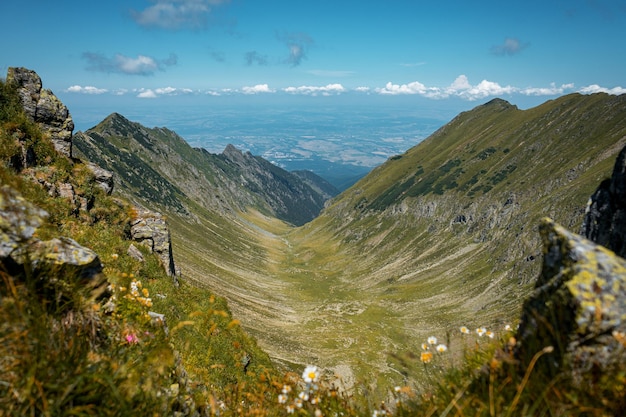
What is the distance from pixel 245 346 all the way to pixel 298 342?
245 feet

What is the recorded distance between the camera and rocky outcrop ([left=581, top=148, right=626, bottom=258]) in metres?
8.31

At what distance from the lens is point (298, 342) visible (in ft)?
317

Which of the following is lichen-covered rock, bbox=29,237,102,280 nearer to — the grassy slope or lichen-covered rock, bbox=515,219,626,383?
lichen-covered rock, bbox=515,219,626,383

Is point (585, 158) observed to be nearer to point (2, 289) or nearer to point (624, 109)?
point (624, 109)

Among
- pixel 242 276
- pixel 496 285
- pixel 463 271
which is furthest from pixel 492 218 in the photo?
pixel 242 276

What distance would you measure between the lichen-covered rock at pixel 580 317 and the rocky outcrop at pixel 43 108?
95.4ft

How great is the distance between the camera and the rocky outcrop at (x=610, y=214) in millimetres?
8312

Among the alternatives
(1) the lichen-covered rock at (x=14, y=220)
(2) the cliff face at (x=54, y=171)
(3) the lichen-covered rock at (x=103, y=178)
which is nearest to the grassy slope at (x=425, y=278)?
(2) the cliff face at (x=54, y=171)

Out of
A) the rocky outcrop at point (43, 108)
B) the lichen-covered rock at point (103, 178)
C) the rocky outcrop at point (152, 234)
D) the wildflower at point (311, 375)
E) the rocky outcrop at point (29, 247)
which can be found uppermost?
the rocky outcrop at point (43, 108)

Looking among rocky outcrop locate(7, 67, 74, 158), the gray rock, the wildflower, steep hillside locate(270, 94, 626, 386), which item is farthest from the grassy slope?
the wildflower

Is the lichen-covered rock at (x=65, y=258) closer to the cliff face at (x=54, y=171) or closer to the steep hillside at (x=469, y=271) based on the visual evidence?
the cliff face at (x=54, y=171)

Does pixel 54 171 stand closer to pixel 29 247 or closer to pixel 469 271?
pixel 29 247

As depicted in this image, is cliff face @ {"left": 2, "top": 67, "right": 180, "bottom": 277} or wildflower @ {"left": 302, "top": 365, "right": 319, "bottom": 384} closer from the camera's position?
wildflower @ {"left": 302, "top": 365, "right": 319, "bottom": 384}

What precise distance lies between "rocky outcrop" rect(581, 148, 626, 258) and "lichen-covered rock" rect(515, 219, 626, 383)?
3.86 m
